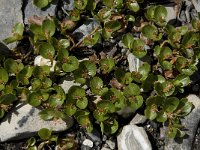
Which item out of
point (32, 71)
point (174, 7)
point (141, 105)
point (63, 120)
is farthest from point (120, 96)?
point (174, 7)

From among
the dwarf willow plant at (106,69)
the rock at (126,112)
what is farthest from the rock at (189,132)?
the rock at (126,112)

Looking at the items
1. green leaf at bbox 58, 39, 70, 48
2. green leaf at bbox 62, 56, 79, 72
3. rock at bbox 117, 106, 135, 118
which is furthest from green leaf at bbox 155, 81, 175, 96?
green leaf at bbox 58, 39, 70, 48

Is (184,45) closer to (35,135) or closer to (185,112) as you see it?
(185,112)

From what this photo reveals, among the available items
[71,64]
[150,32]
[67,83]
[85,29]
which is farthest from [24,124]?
[150,32]

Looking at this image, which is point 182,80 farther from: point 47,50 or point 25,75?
point 25,75

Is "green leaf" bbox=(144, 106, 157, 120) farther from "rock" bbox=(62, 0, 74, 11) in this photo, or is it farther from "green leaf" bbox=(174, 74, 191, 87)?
"rock" bbox=(62, 0, 74, 11)

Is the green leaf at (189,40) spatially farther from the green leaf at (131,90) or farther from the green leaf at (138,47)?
the green leaf at (131,90)
